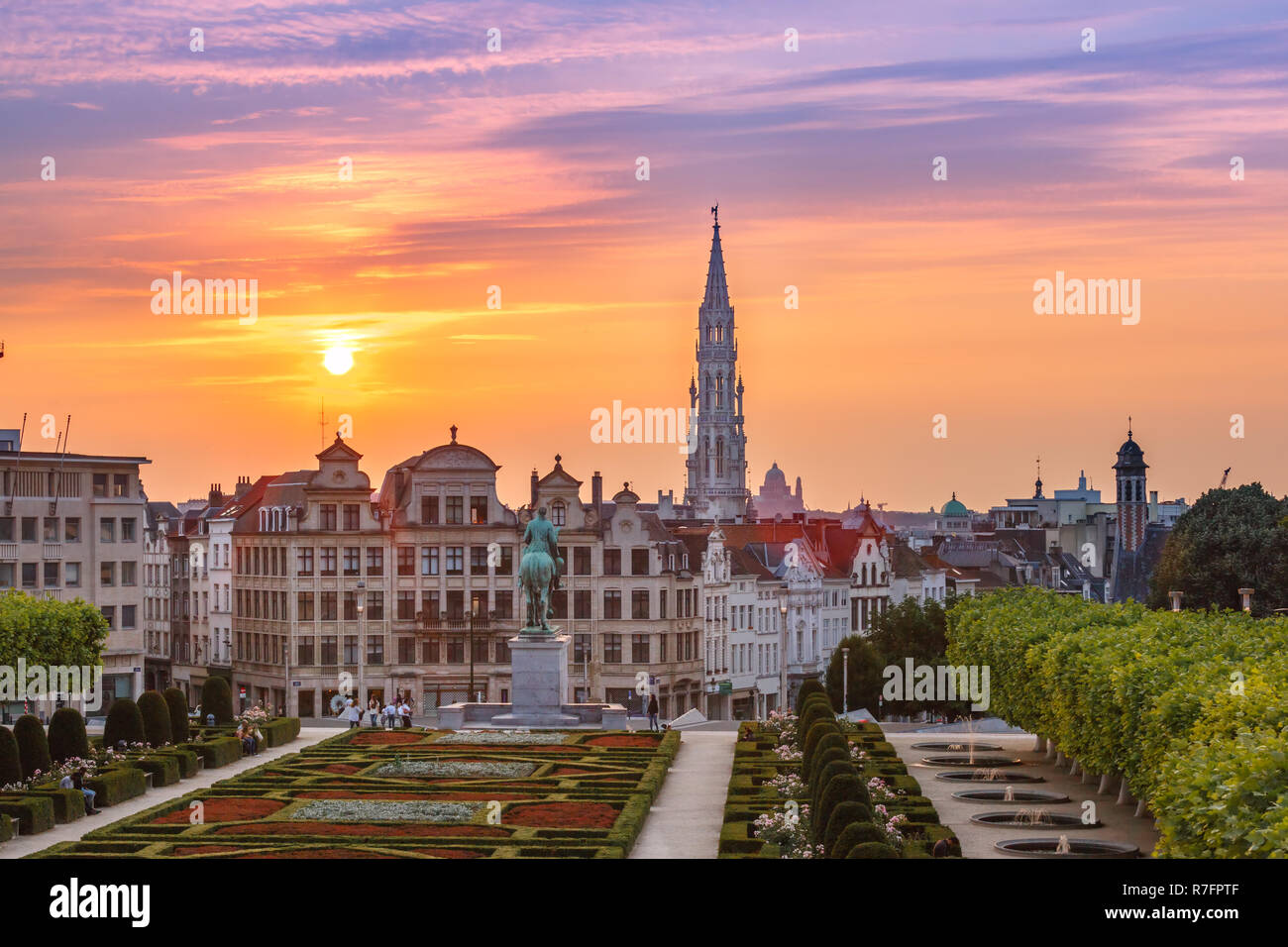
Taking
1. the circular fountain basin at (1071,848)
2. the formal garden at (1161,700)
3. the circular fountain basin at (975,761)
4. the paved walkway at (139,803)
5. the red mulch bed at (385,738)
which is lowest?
the circular fountain basin at (975,761)

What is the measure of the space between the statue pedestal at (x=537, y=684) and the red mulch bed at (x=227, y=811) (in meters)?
19.9

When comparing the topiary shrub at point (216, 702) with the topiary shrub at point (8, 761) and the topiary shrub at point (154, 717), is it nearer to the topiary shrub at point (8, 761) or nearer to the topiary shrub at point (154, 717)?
the topiary shrub at point (154, 717)

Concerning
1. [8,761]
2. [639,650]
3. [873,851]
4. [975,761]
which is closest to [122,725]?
[8,761]

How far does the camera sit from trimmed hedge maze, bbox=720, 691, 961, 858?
3553 centimetres

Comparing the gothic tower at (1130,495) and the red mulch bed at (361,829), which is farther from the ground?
the gothic tower at (1130,495)

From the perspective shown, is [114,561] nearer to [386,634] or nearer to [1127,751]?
[386,634]

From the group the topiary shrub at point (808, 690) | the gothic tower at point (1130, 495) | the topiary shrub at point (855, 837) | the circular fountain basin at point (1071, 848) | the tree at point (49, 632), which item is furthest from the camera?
the gothic tower at point (1130, 495)

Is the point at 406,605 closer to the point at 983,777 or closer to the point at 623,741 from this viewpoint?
the point at 623,741

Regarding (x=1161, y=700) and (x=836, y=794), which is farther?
(x=1161, y=700)

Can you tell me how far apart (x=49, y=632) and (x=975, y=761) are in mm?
33793

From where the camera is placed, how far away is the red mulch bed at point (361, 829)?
44.1 metres

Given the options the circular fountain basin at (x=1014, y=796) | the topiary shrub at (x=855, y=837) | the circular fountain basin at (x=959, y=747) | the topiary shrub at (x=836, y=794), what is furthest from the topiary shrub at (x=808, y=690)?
the topiary shrub at (x=855, y=837)

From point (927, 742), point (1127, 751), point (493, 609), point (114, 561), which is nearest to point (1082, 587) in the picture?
point (493, 609)

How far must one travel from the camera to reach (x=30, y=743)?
5438 centimetres
